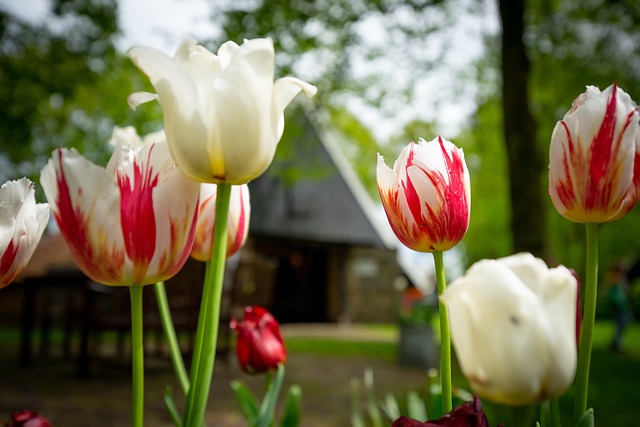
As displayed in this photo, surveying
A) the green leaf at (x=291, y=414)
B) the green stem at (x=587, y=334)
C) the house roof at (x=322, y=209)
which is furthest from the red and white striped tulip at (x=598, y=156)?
the house roof at (x=322, y=209)

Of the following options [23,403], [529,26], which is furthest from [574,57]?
[23,403]

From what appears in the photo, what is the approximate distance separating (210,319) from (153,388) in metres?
5.00

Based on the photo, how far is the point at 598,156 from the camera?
1.64ft

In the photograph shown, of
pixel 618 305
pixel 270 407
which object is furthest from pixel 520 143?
pixel 270 407

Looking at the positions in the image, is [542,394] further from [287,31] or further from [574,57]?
[574,57]

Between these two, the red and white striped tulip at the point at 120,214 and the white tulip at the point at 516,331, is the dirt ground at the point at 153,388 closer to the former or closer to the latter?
the red and white striped tulip at the point at 120,214

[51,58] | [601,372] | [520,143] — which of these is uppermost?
[51,58]

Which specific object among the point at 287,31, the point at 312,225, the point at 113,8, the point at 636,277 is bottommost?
the point at 636,277

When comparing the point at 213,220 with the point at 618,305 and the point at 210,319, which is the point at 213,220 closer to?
the point at 210,319

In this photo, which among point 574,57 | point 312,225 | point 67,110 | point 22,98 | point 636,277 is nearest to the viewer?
point 22,98

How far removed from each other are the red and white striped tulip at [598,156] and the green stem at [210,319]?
0.29m

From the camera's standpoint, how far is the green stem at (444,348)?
1.58ft

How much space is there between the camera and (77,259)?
18.1 inches

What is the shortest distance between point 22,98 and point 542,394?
873 centimetres
